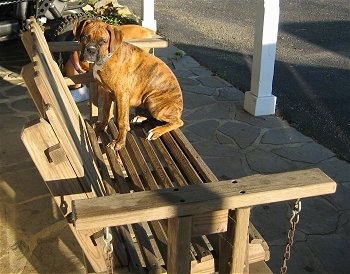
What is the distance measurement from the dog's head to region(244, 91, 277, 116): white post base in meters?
2.73

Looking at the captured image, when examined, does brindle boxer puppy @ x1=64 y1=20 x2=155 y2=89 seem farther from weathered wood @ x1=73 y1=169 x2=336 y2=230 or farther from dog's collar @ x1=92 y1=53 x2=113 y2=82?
weathered wood @ x1=73 y1=169 x2=336 y2=230

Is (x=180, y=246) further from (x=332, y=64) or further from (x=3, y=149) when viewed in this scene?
(x=332, y=64)

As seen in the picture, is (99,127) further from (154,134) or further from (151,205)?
(151,205)

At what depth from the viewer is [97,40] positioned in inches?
109

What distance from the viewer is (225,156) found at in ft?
14.5

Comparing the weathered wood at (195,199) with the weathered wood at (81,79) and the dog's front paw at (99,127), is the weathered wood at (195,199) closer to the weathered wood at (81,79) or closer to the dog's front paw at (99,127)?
the dog's front paw at (99,127)

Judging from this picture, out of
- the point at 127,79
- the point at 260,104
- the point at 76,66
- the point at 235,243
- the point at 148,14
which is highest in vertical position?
the point at 127,79

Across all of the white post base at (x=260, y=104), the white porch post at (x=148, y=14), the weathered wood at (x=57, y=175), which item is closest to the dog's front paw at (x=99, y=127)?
the weathered wood at (x=57, y=175)

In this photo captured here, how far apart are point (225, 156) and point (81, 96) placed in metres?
2.07

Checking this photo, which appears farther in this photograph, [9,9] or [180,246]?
[9,9]

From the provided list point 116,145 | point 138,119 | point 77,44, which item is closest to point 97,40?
point 116,145

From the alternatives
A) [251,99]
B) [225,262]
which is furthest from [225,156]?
[225,262]

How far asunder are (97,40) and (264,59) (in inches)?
110

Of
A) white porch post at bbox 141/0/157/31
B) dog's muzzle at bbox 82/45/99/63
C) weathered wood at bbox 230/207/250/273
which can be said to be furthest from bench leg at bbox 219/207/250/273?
white porch post at bbox 141/0/157/31
